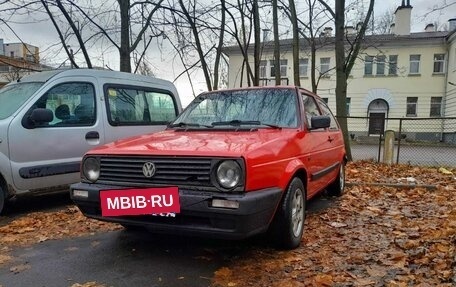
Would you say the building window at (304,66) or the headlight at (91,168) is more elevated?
the building window at (304,66)

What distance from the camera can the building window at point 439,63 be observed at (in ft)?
107

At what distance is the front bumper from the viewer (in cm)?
303

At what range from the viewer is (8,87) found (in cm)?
600

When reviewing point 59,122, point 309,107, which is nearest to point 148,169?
point 309,107

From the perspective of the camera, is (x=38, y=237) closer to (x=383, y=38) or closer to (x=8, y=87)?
(x=8, y=87)

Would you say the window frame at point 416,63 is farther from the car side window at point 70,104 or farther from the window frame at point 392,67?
the car side window at point 70,104

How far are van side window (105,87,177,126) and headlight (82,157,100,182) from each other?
8.67 ft

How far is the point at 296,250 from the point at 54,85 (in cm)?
408

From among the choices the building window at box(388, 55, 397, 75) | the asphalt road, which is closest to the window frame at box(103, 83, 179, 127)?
the asphalt road

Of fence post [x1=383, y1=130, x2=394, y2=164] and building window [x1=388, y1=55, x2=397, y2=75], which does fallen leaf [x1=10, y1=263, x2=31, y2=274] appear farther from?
building window [x1=388, y1=55, x2=397, y2=75]

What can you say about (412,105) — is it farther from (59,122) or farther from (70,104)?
(59,122)

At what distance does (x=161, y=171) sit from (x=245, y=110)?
155cm

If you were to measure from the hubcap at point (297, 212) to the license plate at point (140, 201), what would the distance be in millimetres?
1215

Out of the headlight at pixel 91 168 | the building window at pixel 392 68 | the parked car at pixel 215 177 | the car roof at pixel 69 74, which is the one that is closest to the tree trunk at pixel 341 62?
the car roof at pixel 69 74
